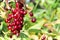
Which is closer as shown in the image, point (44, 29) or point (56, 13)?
point (44, 29)

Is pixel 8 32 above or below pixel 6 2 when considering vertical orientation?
below

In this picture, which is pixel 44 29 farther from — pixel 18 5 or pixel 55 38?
pixel 18 5

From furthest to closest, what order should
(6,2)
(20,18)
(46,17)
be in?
1. (46,17)
2. (6,2)
3. (20,18)

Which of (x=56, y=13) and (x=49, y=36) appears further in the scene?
(x=56, y=13)

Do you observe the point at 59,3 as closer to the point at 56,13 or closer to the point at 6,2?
the point at 56,13

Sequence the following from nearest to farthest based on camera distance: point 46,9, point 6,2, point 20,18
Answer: point 20,18, point 6,2, point 46,9

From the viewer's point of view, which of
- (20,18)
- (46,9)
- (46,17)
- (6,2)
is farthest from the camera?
(46,9)

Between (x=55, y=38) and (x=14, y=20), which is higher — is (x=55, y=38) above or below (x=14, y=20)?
below

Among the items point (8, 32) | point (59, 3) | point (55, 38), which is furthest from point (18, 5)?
point (59, 3)

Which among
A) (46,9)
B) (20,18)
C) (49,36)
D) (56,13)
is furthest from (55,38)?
(46,9)
